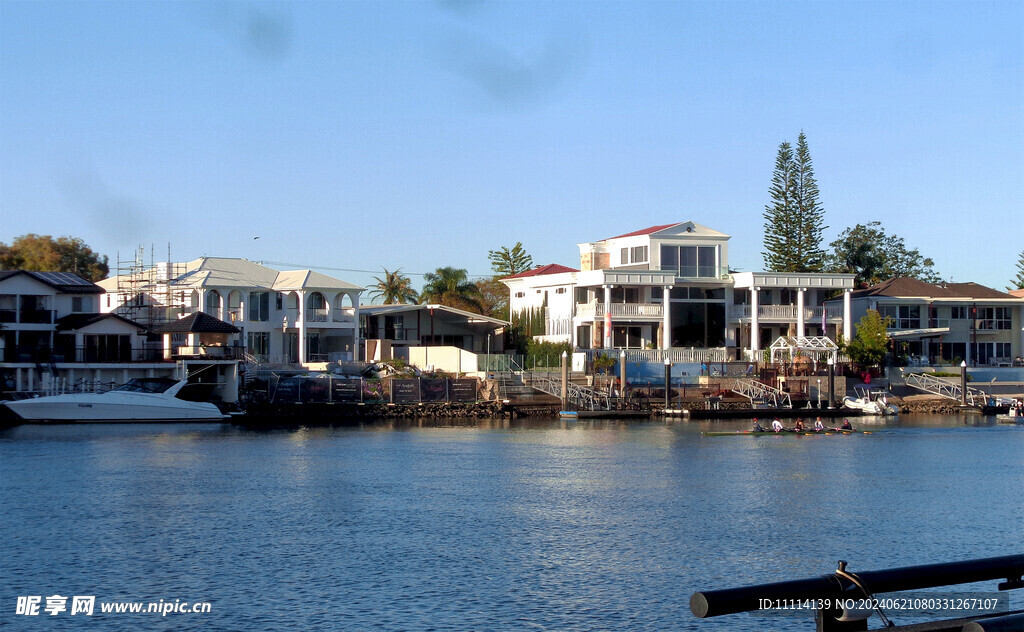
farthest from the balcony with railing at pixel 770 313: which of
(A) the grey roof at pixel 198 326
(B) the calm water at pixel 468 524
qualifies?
(A) the grey roof at pixel 198 326

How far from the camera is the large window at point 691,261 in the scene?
74250 mm

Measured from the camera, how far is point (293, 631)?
17.5 meters

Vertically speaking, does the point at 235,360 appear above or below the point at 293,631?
above

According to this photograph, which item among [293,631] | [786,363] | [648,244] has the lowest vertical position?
[293,631]

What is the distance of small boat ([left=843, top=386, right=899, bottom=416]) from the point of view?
6650cm

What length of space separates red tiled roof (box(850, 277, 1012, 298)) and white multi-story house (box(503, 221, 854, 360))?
6717 mm

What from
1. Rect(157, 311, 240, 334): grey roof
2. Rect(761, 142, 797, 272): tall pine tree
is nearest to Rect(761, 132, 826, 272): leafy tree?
Rect(761, 142, 797, 272): tall pine tree

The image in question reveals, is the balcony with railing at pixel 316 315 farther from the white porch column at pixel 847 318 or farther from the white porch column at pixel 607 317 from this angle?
the white porch column at pixel 847 318

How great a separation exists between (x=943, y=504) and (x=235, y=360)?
140 feet

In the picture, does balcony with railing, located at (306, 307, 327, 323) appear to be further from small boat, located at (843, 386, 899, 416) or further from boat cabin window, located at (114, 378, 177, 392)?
small boat, located at (843, 386, 899, 416)

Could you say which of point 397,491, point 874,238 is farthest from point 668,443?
point 874,238

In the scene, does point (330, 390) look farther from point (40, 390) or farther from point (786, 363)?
point (786, 363)

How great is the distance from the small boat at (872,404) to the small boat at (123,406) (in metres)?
39.7

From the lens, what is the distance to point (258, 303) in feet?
237
